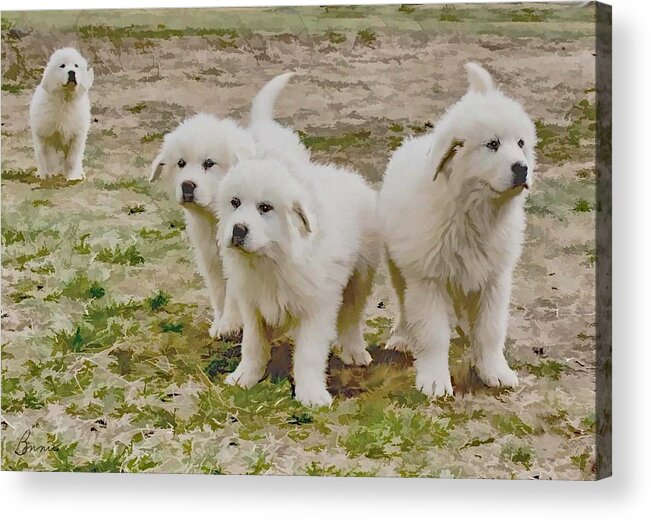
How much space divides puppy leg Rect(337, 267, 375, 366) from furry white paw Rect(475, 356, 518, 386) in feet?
1.15

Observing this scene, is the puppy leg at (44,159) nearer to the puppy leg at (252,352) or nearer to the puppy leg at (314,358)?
the puppy leg at (252,352)

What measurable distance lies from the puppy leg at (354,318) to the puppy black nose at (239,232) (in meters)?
0.38

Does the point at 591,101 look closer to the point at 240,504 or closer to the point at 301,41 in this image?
the point at 301,41

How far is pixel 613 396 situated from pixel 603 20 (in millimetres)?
1154

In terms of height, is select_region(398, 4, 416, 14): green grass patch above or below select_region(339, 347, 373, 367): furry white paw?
above

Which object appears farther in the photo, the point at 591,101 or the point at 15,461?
the point at 15,461

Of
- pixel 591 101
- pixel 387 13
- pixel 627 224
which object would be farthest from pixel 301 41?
pixel 627 224

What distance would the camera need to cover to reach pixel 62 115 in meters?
→ 3.69

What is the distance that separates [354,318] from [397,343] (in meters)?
0.16

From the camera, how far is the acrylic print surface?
3.42 meters

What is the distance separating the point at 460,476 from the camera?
3461 mm

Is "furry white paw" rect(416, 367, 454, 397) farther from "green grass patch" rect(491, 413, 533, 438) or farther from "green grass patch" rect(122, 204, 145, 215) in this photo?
"green grass patch" rect(122, 204, 145, 215)

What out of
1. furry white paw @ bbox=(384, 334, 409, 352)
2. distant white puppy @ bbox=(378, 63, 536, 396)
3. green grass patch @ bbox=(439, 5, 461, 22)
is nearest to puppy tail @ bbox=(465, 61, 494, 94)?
distant white puppy @ bbox=(378, 63, 536, 396)

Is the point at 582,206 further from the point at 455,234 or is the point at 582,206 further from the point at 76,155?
the point at 76,155
